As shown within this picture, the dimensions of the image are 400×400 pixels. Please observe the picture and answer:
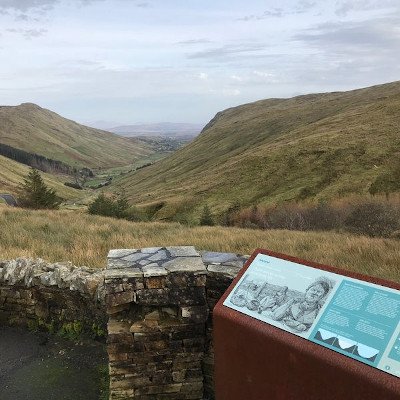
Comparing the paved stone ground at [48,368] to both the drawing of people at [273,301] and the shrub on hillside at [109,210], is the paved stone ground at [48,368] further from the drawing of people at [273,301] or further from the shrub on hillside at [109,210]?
the shrub on hillside at [109,210]

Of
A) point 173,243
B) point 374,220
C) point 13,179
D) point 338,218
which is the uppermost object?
point 173,243

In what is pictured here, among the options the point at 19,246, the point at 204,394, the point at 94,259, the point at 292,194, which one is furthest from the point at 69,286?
the point at 292,194

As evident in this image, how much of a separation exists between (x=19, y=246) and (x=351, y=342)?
32.4 feet

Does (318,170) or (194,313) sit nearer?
(194,313)

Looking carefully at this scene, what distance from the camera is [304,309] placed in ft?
11.6

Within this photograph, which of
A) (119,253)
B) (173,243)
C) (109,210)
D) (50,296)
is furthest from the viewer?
(109,210)

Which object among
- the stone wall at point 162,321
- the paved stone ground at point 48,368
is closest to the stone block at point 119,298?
the stone wall at point 162,321

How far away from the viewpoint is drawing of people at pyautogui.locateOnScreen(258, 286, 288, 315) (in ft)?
12.3

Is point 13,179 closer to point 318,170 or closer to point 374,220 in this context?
point 318,170

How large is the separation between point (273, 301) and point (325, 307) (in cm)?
53

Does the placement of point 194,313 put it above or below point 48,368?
above

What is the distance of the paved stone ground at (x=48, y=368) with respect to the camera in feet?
18.6

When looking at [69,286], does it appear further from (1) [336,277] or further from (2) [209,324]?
(1) [336,277]

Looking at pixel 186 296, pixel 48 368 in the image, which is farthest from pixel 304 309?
pixel 48 368
